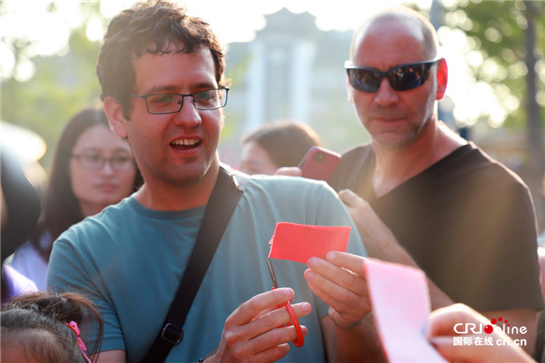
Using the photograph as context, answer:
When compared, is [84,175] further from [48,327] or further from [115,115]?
[48,327]

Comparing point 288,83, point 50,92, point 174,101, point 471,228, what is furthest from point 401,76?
point 288,83

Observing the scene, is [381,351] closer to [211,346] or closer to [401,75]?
[211,346]

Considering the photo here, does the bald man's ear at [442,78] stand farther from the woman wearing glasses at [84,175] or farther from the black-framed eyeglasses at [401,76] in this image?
the woman wearing glasses at [84,175]

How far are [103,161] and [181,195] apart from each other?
208cm

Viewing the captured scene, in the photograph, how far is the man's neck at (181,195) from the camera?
8.77 feet

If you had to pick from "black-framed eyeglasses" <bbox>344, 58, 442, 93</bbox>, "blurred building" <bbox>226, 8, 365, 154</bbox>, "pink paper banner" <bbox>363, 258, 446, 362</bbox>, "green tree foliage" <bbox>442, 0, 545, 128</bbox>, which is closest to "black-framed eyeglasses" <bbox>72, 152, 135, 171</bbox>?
"black-framed eyeglasses" <bbox>344, 58, 442, 93</bbox>

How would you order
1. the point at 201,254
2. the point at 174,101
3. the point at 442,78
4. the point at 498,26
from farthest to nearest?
the point at 498,26 → the point at 442,78 → the point at 174,101 → the point at 201,254

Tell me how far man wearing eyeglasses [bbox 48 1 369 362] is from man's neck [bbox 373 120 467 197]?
694mm

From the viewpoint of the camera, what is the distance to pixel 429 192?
3.01 metres

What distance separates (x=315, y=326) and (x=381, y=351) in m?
0.30

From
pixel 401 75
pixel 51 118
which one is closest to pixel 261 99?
pixel 51 118

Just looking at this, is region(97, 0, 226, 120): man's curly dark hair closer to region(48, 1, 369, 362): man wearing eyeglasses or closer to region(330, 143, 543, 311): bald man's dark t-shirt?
region(48, 1, 369, 362): man wearing eyeglasses

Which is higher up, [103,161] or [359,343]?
[103,161]

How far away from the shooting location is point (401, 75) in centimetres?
318
